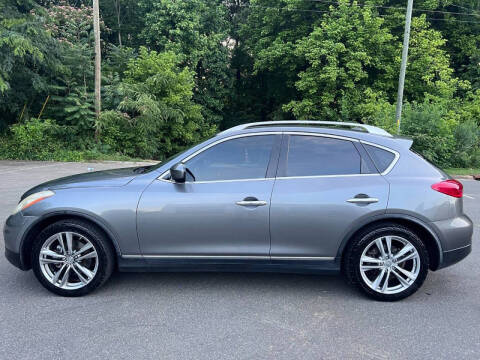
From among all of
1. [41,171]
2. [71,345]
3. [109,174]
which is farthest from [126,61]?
[71,345]

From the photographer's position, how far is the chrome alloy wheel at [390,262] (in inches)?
151

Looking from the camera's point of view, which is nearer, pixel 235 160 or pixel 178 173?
pixel 178 173

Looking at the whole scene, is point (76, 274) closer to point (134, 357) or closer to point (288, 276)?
point (134, 357)

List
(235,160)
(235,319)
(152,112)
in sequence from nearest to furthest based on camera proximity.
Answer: (235,319), (235,160), (152,112)

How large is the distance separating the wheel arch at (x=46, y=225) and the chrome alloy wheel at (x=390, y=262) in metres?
2.35

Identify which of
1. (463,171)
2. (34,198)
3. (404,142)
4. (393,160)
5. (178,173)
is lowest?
(463,171)

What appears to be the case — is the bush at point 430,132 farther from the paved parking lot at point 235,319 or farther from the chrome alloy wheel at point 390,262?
the chrome alloy wheel at point 390,262

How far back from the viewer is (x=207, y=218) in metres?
3.80

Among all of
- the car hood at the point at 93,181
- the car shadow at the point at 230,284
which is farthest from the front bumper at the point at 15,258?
the car shadow at the point at 230,284

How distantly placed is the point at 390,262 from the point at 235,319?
5.03 feet

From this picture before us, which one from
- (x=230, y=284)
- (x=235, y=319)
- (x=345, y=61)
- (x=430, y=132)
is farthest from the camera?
(x=345, y=61)

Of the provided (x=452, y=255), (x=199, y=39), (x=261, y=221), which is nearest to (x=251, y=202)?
(x=261, y=221)

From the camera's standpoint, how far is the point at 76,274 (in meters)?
3.95

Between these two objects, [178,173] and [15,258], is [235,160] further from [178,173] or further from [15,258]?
[15,258]
